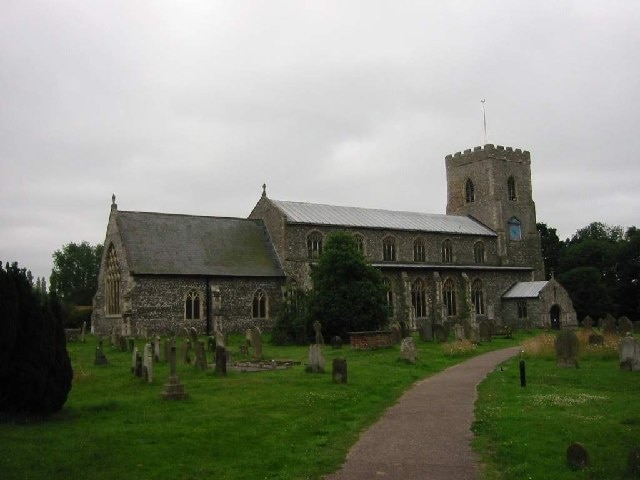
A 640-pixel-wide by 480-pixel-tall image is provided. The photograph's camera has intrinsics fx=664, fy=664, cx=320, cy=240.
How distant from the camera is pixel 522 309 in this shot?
1826 inches

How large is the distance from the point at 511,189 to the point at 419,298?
50.7 ft

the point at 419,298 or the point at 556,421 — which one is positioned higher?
the point at 419,298

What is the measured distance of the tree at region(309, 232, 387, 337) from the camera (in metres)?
31.3

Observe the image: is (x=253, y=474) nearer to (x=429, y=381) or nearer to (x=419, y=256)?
(x=429, y=381)

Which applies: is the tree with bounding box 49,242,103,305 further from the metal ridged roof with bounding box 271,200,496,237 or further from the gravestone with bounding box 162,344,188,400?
the gravestone with bounding box 162,344,188,400

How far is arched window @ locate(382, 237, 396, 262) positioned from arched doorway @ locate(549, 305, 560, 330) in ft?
36.9

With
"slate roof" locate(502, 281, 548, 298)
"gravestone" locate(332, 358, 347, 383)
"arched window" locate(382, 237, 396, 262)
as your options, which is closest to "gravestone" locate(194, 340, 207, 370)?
"gravestone" locate(332, 358, 347, 383)

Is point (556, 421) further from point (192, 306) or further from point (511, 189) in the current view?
A: point (511, 189)

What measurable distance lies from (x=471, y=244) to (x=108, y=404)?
3990 cm

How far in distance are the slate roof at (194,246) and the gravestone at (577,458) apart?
1162 inches

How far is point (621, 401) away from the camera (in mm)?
12883

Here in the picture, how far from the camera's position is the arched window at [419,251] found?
153 ft

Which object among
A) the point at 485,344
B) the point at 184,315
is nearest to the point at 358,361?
the point at 485,344

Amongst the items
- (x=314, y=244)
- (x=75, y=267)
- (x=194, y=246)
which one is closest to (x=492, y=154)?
(x=314, y=244)
